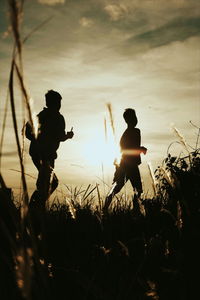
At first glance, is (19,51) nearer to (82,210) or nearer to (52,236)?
(52,236)

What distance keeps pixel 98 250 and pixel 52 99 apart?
8.88 feet

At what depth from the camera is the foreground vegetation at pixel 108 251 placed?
2.81ft

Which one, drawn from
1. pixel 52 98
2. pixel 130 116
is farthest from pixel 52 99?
pixel 130 116

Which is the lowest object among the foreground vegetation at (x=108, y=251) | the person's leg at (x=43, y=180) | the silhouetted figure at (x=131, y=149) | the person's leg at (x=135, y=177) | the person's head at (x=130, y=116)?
the foreground vegetation at (x=108, y=251)

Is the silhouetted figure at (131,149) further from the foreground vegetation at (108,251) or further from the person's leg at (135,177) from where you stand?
the foreground vegetation at (108,251)

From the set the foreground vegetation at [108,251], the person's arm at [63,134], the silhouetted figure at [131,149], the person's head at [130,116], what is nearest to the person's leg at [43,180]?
the foreground vegetation at [108,251]

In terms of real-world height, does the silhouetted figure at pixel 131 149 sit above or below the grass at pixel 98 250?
above

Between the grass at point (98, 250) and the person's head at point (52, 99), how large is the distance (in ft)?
4.63

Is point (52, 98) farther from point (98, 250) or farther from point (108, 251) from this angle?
point (108, 251)

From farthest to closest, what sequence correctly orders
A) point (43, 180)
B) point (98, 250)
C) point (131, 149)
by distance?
point (131, 149)
point (98, 250)
point (43, 180)

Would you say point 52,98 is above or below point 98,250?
above

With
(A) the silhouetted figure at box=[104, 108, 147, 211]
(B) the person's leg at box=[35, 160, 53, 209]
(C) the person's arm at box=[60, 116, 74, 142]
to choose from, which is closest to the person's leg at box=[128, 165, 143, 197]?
(A) the silhouetted figure at box=[104, 108, 147, 211]

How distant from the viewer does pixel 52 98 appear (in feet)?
14.5

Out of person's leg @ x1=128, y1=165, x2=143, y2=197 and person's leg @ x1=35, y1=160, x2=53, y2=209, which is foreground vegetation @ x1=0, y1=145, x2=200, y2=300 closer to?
person's leg @ x1=35, y1=160, x2=53, y2=209
